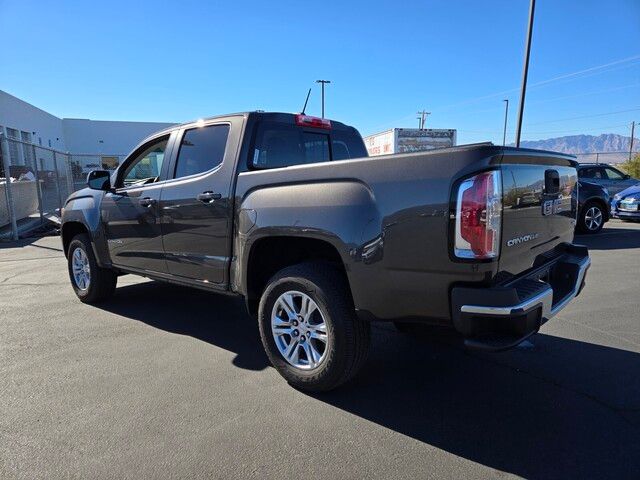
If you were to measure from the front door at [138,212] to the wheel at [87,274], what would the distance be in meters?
0.54

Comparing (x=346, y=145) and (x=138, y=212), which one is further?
(x=346, y=145)

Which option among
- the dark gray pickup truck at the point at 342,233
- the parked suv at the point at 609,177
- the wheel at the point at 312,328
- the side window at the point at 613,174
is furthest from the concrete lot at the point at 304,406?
the side window at the point at 613,174

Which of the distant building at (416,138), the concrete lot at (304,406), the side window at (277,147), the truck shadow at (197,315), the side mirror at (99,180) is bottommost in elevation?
the truck shadow at (197,315)

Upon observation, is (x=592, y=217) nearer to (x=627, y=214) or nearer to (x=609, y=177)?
(x=627, y=214)

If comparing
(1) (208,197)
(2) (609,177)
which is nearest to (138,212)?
(1) (208,197)

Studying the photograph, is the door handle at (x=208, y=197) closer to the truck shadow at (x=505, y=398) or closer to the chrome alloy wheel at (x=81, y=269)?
the truck shadow at (x=505, y=398)

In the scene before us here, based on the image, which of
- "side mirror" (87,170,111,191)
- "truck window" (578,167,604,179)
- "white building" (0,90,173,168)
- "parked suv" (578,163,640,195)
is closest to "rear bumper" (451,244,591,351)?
"side mirror" (87,170,111,191)

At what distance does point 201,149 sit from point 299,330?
192 centimetres

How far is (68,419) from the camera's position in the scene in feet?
9.78

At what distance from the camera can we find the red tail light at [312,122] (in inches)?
169

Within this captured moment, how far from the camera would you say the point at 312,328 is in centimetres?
319

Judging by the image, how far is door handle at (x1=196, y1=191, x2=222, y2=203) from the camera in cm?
373

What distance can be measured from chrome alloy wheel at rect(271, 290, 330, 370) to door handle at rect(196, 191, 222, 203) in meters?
1.01

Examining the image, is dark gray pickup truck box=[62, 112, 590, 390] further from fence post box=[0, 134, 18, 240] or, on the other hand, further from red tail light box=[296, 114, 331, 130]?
fence post box=[0, 134, 18, 240]
